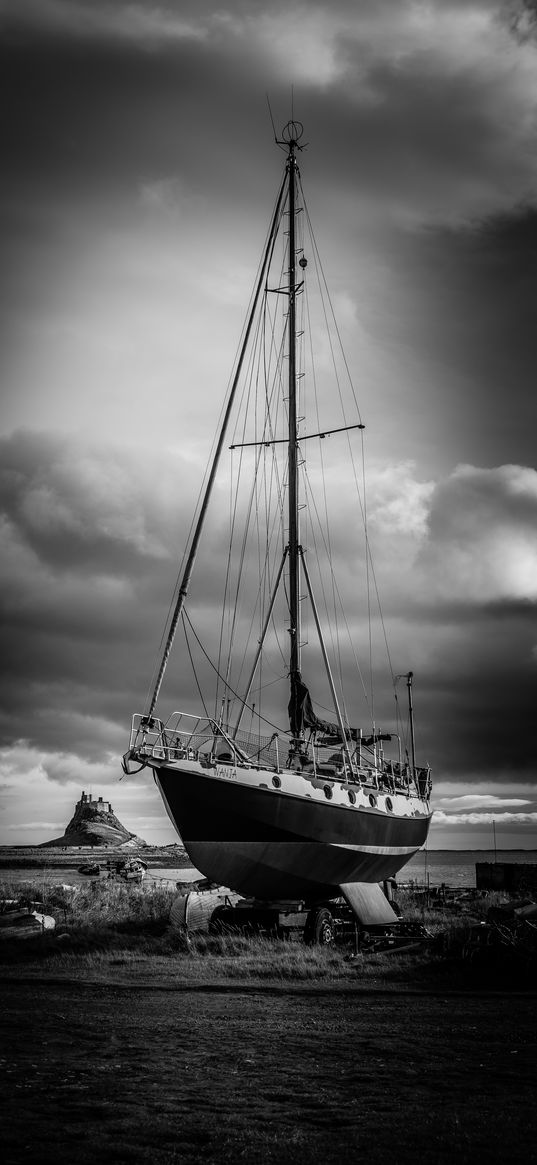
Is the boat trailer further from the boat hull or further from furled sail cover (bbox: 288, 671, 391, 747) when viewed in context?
furled sail cover (bbox: 288, 671, 391, 747)

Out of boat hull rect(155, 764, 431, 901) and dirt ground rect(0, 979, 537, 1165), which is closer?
dirt ground rect(0, 979, 537, 1165)

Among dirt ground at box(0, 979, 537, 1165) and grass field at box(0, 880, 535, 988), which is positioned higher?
grass field at box(0, 880, 535, 988)

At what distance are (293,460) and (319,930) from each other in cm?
1870

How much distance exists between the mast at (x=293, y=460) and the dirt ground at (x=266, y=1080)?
64.5ft

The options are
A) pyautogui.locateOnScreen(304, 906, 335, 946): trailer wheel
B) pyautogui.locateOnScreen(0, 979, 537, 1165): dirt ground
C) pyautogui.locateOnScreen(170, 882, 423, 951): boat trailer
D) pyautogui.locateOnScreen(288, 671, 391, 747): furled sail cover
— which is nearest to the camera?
pyautogui.locateOnScreen(0, 979, 537, 1165): dirt ground

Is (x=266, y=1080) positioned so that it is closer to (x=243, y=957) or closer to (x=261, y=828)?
(x=243, y=957)

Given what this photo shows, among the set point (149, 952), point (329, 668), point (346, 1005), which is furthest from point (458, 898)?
point (346, 1005)

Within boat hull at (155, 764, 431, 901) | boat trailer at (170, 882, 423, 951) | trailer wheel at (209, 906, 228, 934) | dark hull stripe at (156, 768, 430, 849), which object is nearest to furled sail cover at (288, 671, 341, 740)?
boat hull at (155, 764, 431, 901)

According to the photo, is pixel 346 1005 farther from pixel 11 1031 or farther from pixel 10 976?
pixel 10 976

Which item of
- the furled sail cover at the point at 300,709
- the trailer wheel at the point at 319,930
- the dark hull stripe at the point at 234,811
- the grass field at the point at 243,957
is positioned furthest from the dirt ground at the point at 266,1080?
the furled sail cover at the point at 300,709

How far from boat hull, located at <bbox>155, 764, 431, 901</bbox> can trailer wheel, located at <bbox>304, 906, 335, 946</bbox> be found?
2373 millimetres

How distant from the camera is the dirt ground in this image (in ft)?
21.7

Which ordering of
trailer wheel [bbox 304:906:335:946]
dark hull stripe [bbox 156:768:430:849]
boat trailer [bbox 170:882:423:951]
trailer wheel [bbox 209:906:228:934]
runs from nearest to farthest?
trailer wheel [bbox 304:906:335:946] < boat trailer [bbox 170:882:423:951] < trailer wheel [bbox 209:906:228:934] < dark hull stripe [bbox 156:768:430:849]

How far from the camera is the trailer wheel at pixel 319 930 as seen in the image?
24344mm
